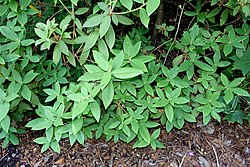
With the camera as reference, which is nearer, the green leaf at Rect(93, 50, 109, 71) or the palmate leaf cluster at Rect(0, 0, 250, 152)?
the green leaf at Rect(93, 50, 109, 71)

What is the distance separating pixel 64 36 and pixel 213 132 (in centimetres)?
102

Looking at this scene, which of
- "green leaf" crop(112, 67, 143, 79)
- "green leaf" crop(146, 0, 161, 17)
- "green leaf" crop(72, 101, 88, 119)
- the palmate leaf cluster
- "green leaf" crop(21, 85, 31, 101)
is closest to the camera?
"green leaf" crop(146, 0, 161, 17)

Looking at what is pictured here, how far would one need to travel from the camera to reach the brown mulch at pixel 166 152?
6.41 feet

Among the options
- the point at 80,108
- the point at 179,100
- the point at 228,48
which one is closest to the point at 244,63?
the point at 228,48

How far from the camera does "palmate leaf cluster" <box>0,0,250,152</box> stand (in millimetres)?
1615

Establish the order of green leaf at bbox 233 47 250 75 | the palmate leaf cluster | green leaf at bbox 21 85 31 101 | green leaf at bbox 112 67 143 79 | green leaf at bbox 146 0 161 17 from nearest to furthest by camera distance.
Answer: green leaf at bbox 146 0 161 17, green leaf at bbox 112 67 143 79, the palmate leaf cluster, green leaf at bbox 21 85 31 101, green leaf at bbox 233 47 250 75

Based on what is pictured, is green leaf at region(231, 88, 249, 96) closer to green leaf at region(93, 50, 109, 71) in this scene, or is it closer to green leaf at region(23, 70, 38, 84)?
green leaf at region(93, 50, 109, 71)

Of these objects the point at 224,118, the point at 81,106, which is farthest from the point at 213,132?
the point at 81,106

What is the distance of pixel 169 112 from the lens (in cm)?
172

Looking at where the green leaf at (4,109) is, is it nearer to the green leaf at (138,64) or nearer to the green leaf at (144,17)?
the green leaf at (138,64)

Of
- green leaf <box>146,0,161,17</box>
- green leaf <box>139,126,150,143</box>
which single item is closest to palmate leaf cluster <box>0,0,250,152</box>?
green leaf <box>139,126,150,143</box>

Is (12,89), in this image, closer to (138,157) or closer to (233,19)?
(138,157)

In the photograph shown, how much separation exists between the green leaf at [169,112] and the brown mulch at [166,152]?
332mm

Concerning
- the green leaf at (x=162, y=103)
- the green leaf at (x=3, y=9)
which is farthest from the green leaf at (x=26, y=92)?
the green leaf at (x=162, y=103)
